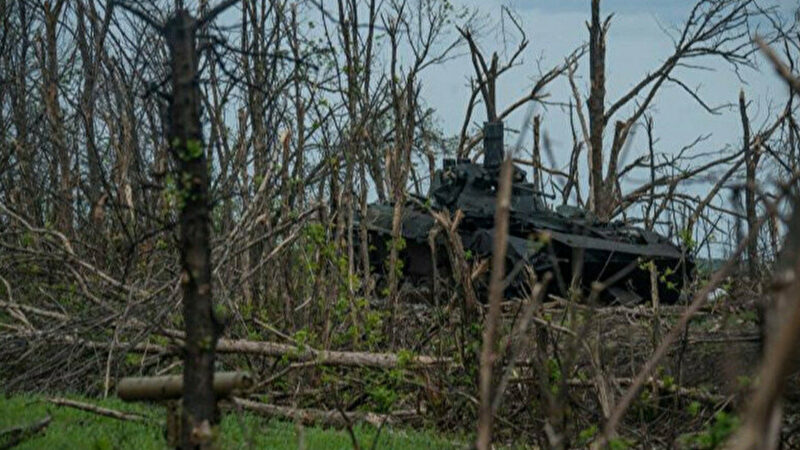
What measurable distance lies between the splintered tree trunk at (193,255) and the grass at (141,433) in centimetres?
300

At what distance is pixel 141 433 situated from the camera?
839cm

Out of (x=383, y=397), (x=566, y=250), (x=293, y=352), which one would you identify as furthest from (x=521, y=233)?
(x=383, y=397)

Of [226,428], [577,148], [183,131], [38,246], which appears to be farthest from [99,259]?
[577,148]

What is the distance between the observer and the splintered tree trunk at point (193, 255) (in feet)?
14.4

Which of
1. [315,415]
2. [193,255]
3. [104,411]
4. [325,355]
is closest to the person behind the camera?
[193,255]

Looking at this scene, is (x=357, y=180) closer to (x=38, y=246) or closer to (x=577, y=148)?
(x=38, y=246)

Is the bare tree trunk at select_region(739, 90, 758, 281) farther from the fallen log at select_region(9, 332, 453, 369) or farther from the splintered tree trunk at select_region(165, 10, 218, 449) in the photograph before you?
the fallen log at select_region(9, 332, 453, 369)

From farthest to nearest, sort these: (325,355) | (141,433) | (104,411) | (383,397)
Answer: (325,355) < (383,397) < (104,411) < (141,433)

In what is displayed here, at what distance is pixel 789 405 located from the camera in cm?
893

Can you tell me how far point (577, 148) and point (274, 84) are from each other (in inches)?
543

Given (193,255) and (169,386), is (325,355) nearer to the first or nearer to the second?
(169,386)

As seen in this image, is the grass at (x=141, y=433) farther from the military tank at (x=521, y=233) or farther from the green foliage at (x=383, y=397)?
the military tank at (x=521, y=233)

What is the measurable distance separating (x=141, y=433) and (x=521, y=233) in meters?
12.7

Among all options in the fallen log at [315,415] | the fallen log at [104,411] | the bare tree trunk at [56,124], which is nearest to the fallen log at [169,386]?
the fallen log at [104,411]
